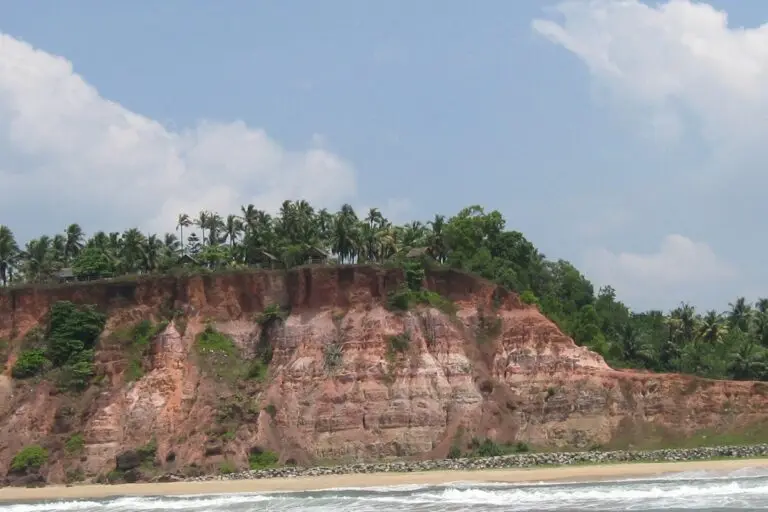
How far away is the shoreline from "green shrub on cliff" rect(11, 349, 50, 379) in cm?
1144

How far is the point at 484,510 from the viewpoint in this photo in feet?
122

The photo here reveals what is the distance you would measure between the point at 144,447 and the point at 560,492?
1079 inches

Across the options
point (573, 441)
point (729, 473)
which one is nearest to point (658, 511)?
point (729, 473)

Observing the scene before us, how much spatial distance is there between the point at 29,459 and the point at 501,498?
102 feet

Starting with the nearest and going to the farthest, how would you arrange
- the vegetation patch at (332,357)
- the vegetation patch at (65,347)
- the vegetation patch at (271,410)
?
the vegetation patch at (271,410) < the vegetation patch at (332,357) < the vegetation patch at (65,347)

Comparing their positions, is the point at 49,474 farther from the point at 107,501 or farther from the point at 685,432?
the point at 685,432

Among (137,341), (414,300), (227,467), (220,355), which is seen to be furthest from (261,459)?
(414,300)

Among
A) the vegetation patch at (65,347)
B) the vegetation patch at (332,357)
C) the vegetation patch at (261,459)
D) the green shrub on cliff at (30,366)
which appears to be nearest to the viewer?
the vegetation patch at (261,459)

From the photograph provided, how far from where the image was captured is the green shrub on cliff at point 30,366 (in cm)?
6475

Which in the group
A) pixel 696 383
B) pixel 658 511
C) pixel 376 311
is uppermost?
pixel 376 311

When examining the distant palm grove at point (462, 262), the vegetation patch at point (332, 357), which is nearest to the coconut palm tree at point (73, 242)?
the distant palm grove at point (462, 262)

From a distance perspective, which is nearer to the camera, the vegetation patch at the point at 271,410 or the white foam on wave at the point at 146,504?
the white foam on wave at the point at 146,504

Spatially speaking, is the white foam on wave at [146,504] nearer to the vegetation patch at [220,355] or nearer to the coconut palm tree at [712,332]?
the vegetation patch at [220,355]

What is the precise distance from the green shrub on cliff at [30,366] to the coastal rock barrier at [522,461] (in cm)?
1413
